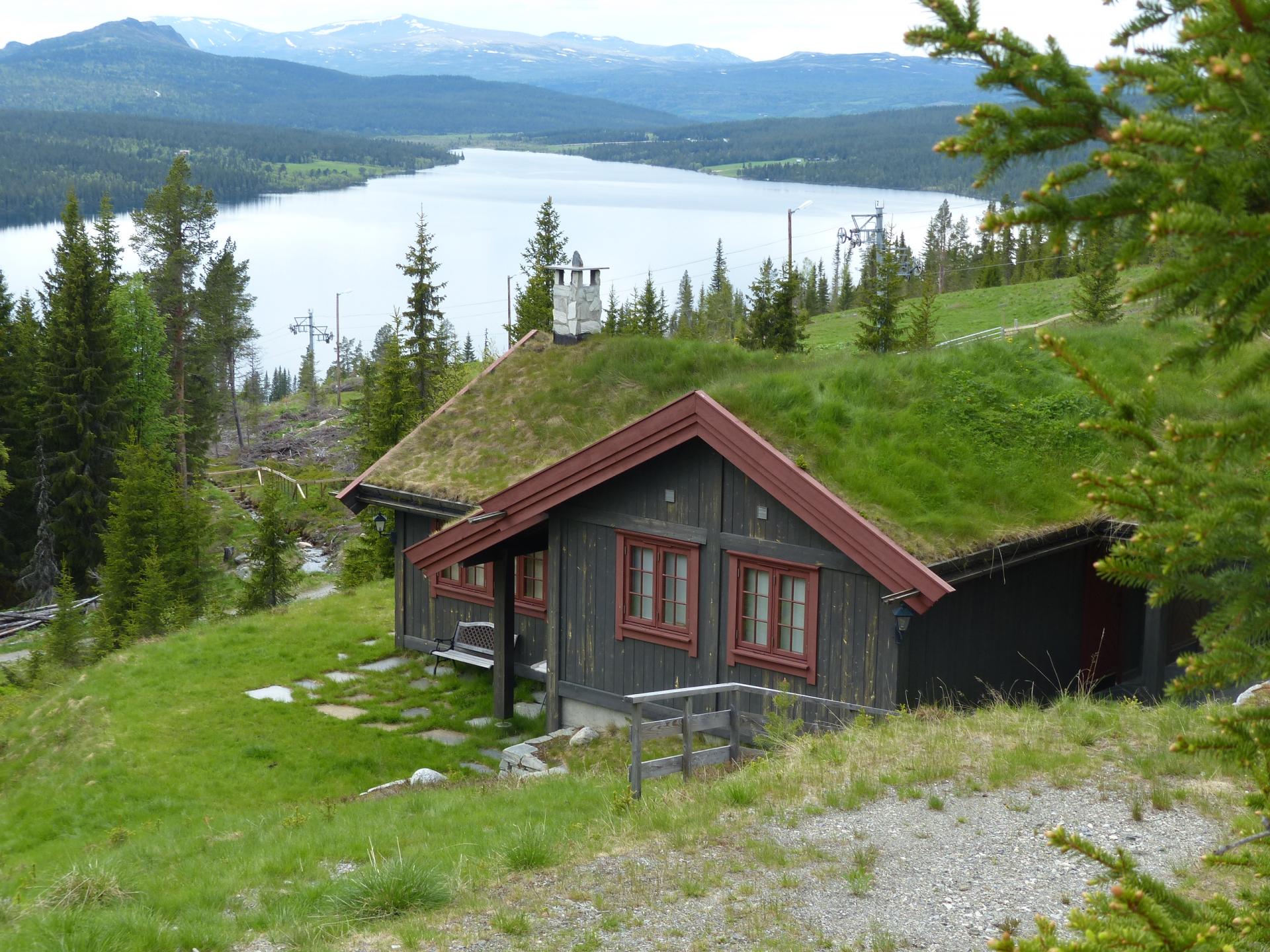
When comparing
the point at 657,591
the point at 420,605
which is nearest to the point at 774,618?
the point at 657,591

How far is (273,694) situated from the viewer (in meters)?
18.3

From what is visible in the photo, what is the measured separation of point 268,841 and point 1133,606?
11.5 meters

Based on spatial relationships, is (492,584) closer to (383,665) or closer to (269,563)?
(383,665)

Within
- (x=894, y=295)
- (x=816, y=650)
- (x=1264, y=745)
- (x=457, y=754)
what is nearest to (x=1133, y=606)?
(x=816, y=650)

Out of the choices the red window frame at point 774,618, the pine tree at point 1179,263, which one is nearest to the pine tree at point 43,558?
the red window frame at point 774,618

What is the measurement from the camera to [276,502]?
31141 millimetres

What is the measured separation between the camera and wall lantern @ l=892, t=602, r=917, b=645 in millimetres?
12044

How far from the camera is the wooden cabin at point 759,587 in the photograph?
12.7 metres

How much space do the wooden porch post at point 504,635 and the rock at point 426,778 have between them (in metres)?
2.69

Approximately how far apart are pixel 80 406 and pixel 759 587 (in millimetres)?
39689

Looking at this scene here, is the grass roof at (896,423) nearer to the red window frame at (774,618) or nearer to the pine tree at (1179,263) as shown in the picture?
the red window frame at (774,618)

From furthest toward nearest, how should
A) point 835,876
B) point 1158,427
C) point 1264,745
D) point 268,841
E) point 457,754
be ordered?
point 457,754, point 1158,427, point 268,841, point 835,876, point 1264,745

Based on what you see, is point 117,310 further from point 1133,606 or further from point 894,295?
point 1133,606

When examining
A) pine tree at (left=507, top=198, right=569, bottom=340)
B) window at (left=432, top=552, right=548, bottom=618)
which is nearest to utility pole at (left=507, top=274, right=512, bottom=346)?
pine tree at (left=507, top=198, right=569, bottom=340)
